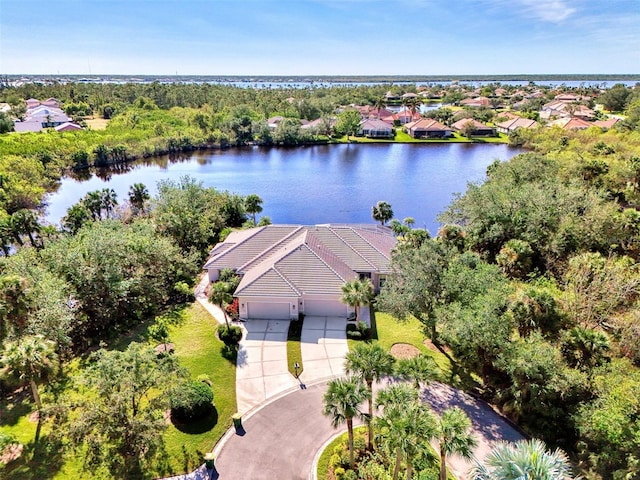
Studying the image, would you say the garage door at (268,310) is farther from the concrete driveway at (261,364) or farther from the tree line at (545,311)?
the tree line at (545,311)

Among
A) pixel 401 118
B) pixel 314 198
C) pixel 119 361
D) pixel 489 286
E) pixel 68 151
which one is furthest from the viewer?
pixel 401 118

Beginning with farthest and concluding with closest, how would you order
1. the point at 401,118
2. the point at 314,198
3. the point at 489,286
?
the point at 401,118 < the point at 314,198 < the point at 489,286

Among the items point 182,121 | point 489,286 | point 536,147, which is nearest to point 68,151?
point 182,121

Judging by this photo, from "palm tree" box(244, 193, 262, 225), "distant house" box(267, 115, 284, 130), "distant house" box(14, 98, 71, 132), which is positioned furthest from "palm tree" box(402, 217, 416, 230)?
"distant house" box(14, 98, 71, 132)

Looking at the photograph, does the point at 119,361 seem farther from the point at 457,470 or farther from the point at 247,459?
the point at 457,470

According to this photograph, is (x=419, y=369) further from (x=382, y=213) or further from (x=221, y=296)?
(x=382, y=213)

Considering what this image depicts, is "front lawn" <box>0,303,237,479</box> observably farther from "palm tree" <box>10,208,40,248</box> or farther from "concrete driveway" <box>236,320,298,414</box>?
"palm tree" <box>10,208,40,248</box>

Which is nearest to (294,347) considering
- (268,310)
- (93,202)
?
(268,310)

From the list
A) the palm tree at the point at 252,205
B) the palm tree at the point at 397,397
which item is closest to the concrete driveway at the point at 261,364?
the palm tree at the point at 397,397
